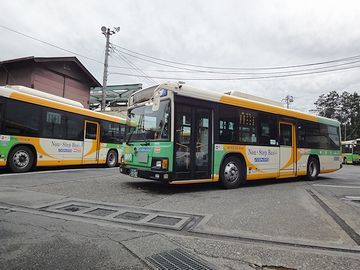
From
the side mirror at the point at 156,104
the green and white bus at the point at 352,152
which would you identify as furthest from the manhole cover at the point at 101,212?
the green and white bus at the point at 352,152

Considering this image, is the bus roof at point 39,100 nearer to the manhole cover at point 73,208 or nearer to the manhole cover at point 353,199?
the manhole cover at point 73,208

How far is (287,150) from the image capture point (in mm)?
11688

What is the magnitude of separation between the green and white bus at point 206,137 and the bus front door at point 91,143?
18.8ft

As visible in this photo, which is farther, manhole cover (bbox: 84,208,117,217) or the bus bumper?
the bus bumper

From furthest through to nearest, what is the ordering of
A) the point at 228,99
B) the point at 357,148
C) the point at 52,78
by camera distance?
the point at 357,148 < the point at 52,78 < the point at 228,99

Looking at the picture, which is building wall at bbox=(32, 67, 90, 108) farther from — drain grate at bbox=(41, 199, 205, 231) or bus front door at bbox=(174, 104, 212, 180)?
drain grate at bbox=(41, 199, 205, 231)

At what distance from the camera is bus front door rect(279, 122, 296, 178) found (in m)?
11.4

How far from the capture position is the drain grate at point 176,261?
11.3 feet

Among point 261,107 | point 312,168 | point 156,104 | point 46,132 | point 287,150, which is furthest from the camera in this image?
point 312,168

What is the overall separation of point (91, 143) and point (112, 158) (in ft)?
7.26

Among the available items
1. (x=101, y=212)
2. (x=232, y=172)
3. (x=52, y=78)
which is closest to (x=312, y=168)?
(x=232, y=172)

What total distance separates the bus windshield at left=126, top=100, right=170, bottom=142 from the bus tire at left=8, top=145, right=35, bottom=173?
474 cm

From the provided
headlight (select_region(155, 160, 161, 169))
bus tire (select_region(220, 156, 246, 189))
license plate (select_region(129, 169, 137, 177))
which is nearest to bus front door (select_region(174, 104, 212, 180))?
headlight (select_region(155, 160, 161, 169))

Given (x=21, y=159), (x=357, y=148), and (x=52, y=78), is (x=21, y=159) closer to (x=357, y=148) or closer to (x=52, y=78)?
(x=52, y=78)
